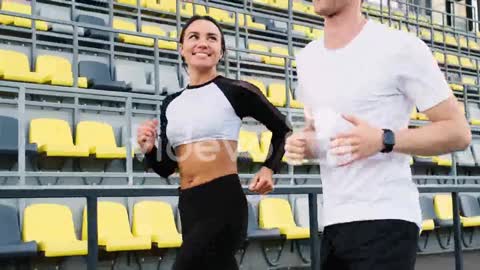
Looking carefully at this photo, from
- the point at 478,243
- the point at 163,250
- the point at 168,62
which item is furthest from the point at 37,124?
the point at 478,243

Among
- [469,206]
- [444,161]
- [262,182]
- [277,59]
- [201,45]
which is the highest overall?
[277,59]

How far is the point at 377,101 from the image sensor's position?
105cm

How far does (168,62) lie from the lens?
5.39 metres

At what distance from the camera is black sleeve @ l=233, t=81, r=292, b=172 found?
1.65 metres

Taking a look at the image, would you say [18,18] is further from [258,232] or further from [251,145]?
[258,232]

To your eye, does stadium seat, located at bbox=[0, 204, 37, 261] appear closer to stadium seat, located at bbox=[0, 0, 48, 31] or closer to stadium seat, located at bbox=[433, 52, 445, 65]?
stadium seat, located at bbox=[0, 0, 48, 31]

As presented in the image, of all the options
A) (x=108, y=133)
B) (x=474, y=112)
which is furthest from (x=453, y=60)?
(x=108, y=133)

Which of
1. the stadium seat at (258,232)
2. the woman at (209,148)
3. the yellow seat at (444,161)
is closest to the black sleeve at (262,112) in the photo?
the woman at (209,148)

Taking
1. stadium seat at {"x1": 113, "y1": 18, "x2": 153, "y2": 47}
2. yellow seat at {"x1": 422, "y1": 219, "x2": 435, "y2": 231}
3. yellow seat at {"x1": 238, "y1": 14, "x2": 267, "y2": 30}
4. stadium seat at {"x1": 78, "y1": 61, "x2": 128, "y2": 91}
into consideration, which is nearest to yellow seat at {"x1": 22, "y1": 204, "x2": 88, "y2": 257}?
stadium seat at {"x1": 78, "y1": 61, "x2": 128, "y2": 91}

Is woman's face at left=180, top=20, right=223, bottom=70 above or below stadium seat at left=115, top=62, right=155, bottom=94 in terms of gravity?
below

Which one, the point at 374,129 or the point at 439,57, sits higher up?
the point at 439,57

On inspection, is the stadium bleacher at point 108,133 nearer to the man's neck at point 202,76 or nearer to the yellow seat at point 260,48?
the yellow seat at point 260,48

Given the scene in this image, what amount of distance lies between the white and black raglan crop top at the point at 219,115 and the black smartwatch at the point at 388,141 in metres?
0.68

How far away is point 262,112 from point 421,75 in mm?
682
